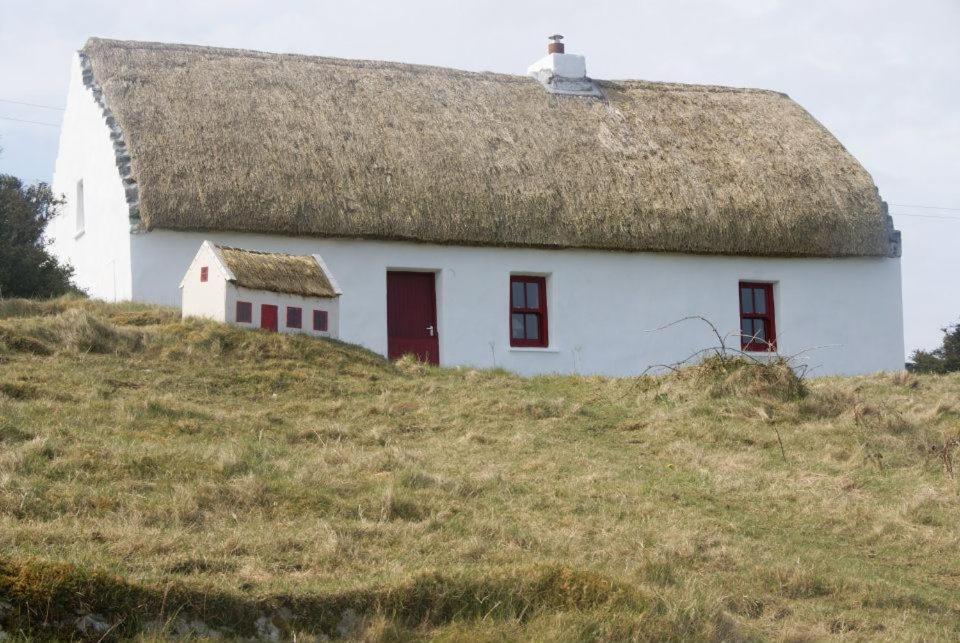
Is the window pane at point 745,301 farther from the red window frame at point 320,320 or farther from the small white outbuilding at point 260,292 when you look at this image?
the red window frame at point 320,320

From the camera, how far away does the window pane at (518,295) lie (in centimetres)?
1834

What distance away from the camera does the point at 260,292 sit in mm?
14758

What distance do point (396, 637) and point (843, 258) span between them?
589 inches

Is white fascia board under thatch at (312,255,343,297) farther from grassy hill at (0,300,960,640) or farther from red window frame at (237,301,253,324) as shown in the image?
red window frame at (237,301,253,324)

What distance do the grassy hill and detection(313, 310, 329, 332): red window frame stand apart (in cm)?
56

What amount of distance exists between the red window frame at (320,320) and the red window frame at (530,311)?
3.69 m

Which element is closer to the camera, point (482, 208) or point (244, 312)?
point (244, 312)

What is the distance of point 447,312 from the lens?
1772 centimetres

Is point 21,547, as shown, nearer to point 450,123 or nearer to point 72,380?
point 72,380

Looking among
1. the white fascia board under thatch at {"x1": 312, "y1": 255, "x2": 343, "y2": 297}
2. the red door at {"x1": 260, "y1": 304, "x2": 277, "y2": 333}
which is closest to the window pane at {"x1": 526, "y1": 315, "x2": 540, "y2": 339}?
the white fascia board under thatch at {"x1": 312, "y1": 255, "x2": 343, "y2": 297}

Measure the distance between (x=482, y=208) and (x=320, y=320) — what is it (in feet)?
11.8

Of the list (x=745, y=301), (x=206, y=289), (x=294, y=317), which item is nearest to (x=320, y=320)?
(x=294, y=317)

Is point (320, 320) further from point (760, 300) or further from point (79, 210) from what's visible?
point (760, 300)

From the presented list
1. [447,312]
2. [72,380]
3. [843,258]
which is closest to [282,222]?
[447,312]
